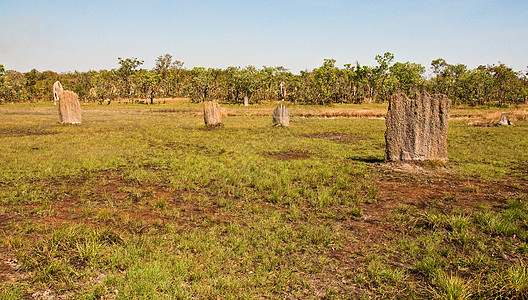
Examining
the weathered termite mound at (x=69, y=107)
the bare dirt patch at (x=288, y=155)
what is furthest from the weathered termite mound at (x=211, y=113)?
the bare dirt patch at (x=288, y=155)

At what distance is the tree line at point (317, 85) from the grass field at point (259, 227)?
51331mm

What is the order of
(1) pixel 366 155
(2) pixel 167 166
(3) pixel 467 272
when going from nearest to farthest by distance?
(3) pixel 467 272 → (2) pixel 167 166 → (1) pixel 366 155

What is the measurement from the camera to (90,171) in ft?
37.5

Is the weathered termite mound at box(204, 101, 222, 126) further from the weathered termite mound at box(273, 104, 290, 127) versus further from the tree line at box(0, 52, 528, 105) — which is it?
the tree line at box(0, 52, 528, 105)

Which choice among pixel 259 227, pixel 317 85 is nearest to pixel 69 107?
pixel 259 227

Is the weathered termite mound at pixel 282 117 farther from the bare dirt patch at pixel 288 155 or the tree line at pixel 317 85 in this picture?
the tree line at pixel 317 85

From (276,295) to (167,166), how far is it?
8.79m

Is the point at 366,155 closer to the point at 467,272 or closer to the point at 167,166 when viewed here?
the point at 167,166

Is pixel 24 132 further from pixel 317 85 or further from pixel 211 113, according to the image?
pixel 317 85

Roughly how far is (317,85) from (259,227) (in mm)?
58725

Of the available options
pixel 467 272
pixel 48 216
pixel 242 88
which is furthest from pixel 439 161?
pixel 242 88

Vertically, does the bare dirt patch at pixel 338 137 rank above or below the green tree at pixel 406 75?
below

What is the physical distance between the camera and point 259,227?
6.68 meters

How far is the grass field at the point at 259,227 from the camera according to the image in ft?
15.1
